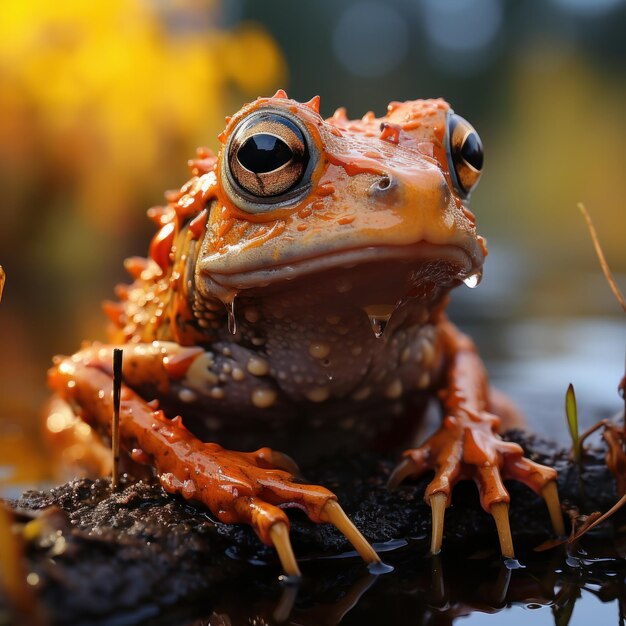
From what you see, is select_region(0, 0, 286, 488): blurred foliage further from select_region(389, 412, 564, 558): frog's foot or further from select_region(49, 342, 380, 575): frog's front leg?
select_region(389, 412, 564, 558): frog's foot

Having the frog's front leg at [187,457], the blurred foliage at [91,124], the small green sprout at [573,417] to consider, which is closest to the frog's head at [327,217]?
the frog's front leg at [187,457]

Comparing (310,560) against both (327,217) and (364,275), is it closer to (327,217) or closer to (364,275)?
(364,275)

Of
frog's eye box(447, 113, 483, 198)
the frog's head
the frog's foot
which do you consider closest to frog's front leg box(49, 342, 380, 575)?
the frog's foot

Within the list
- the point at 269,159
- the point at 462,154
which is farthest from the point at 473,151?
the point at 269,159

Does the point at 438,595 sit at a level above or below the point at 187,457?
below

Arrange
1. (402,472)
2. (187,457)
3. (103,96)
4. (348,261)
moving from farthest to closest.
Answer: (103,96) < (402,472) < (187,457) < (348,261)

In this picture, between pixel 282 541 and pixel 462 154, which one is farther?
pixel 462 154

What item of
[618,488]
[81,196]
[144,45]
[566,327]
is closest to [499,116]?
[144,45]

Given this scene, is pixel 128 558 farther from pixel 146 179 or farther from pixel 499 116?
pixel 499 116
